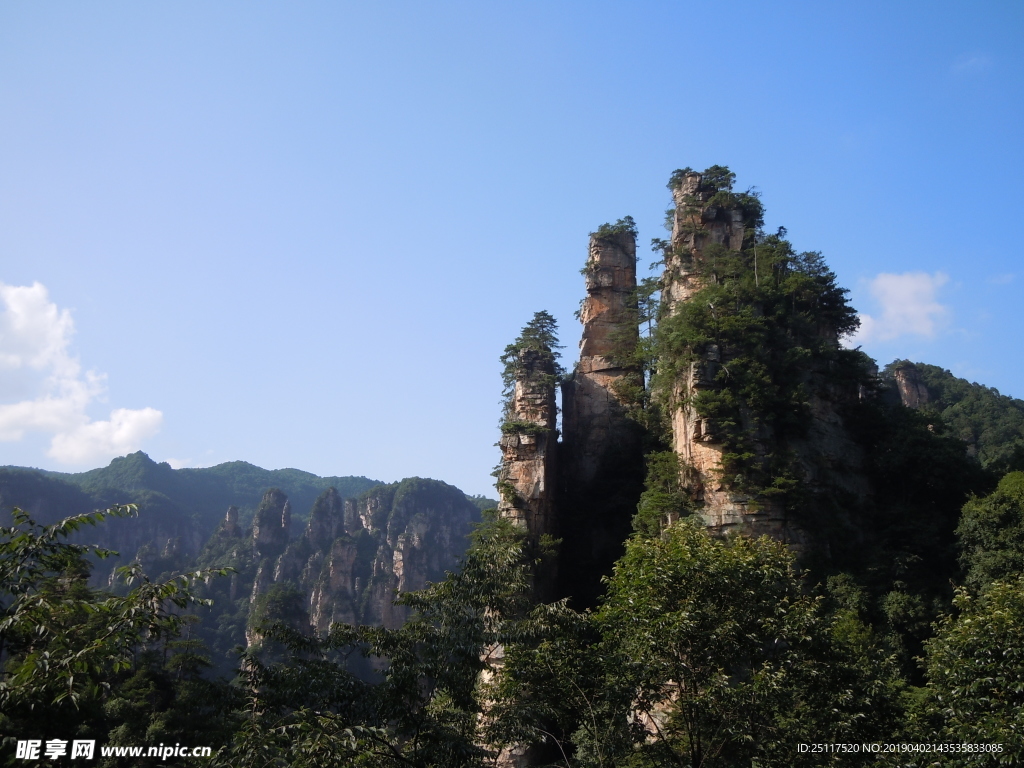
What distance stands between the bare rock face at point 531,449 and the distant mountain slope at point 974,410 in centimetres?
2257

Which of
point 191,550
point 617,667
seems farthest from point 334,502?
point 617,667

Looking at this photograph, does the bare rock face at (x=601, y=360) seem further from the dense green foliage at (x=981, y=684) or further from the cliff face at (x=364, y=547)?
the cliff face at (x=364, y=547)

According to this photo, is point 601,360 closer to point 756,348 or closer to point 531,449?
point 531,449

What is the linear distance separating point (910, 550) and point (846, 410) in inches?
274

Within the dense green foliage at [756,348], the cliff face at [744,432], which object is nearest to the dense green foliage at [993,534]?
the cliff face at [744,432]

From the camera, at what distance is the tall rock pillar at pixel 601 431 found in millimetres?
33562

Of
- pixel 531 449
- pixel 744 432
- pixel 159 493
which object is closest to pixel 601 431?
pixel 531 449

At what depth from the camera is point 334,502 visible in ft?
304

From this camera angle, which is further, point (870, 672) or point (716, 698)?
point (870, 672)

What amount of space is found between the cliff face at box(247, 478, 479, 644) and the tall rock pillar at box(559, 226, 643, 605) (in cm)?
4081

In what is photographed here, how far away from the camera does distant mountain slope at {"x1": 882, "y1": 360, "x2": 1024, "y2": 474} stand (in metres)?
50.8

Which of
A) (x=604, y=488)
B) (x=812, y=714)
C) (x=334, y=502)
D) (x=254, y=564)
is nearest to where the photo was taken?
(x=812, y=714)

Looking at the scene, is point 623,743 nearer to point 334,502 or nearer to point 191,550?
point 334,502

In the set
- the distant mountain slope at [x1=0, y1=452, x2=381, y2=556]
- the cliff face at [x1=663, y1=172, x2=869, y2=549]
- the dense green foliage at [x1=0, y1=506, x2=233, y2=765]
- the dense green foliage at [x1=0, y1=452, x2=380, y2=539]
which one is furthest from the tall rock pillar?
the dense green foliage at [x1=0, y1=452, x2=380, y2=539]
